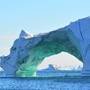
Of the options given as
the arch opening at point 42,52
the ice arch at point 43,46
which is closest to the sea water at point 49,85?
the ice arch at point 43,46

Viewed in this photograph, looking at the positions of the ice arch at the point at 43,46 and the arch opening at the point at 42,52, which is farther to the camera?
the arch opening at the point at 42,52

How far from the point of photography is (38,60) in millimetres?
40906

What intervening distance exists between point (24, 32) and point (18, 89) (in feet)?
54.3

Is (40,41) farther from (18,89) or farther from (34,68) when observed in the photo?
(18,89)

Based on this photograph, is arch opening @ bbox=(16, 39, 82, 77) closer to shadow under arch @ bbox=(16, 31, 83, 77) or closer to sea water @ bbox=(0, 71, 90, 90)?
shadow under arch @ bbox=(16, 31, 83, 77)

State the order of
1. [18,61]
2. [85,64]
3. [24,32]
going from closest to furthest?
1. [85,64]
2. [18,61]
3. [24,32]

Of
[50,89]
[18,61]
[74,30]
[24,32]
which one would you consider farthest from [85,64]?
[24,32]

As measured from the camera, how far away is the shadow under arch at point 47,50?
34.6 metres

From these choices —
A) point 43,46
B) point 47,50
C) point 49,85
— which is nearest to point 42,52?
point 47,50

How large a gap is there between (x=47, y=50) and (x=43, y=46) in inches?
83.9

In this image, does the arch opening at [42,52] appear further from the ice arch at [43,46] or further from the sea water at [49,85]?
the sea water at [49,85]

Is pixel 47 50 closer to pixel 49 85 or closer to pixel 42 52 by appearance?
pixel 42 52

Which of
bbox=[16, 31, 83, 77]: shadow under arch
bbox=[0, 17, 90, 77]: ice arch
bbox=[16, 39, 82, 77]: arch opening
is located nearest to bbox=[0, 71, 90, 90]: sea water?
bbox=[0, 17, 90, 77]: ice arch

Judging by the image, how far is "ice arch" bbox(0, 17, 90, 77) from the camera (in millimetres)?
30484
